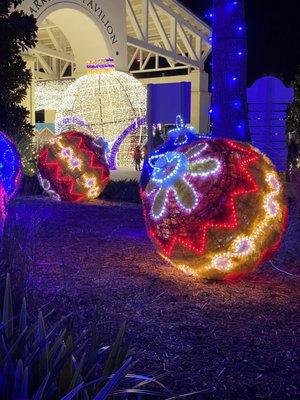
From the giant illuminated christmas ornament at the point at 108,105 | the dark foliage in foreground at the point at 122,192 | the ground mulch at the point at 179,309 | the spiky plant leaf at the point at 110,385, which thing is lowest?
the dark foliage in foreground at the point at 122,192

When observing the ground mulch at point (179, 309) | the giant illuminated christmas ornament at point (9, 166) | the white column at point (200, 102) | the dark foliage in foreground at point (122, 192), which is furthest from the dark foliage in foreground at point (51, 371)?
the white column at point (200, 102)

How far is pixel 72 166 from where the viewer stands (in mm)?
11547

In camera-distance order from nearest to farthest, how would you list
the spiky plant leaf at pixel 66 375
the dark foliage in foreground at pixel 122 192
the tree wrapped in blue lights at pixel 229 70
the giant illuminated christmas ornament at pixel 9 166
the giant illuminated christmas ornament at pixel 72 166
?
the spiky plant leaf at pixel 66 375 < the giant illuminated christmas ornament at pixel 9 166 < the tree wrapped in blue lights at pixel 229 70 < the giant illuminated christmas ornament at pixel 72 166 < the dark foliage in foreground at pixel 122 192

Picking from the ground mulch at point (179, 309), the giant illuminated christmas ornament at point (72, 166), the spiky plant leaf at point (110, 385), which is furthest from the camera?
the giant illuminated christmas ornament at point (72, 166)

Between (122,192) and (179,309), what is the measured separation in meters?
8.03

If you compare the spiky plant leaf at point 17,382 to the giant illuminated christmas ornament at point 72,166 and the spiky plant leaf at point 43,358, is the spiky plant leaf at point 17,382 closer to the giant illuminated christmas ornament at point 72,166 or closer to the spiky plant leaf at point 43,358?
the spiky plant leaf at point 43,358

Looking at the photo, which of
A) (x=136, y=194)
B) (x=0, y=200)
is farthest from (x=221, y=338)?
(x=136, y=194)

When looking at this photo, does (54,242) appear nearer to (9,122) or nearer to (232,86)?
(232,86)

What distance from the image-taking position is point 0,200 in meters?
5.80

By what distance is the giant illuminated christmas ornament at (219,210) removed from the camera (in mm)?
5234

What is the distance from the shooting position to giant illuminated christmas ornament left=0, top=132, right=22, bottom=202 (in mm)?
9320

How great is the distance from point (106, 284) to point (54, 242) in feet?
6.78

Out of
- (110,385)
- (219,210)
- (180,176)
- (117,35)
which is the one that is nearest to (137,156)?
(117,35)

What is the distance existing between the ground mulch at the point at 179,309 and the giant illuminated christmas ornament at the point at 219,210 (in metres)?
0.30
